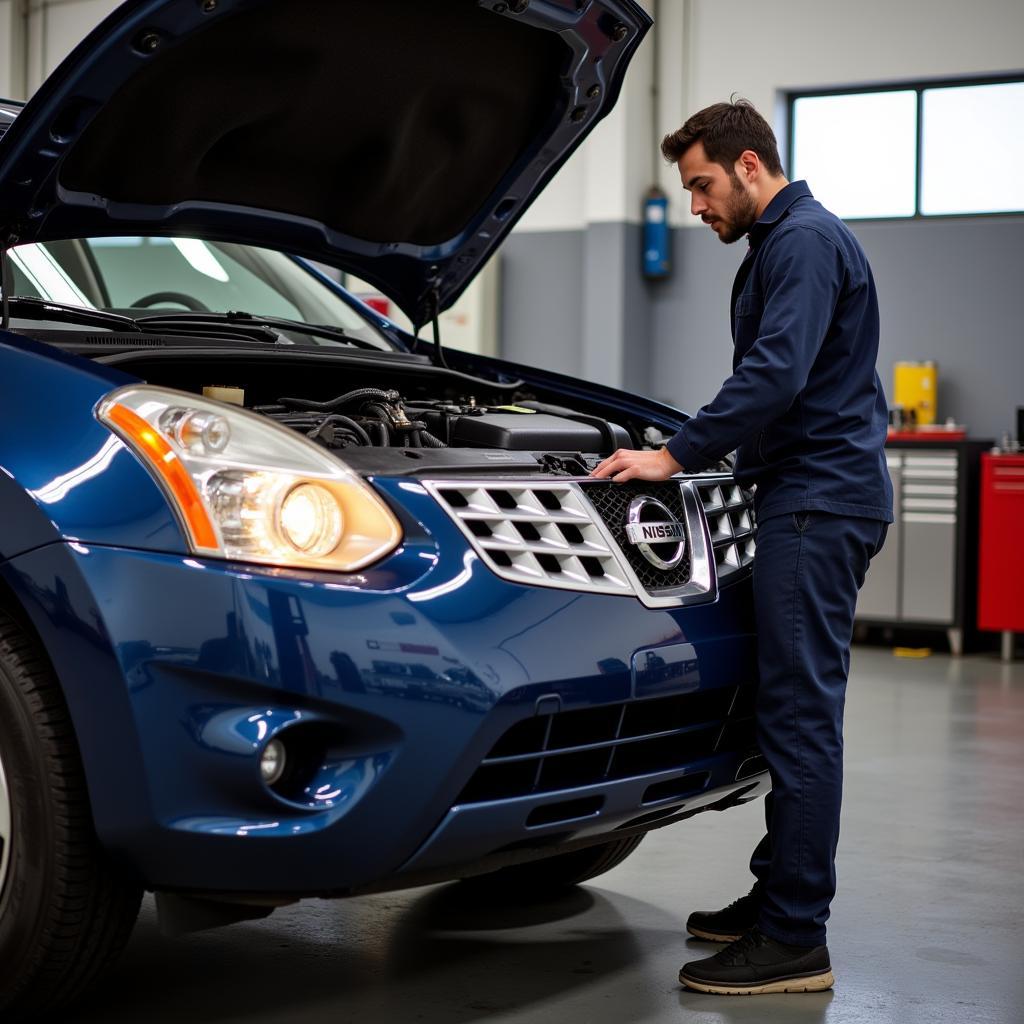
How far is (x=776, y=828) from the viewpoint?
2.24 meters

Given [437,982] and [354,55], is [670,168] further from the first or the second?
[437,982]

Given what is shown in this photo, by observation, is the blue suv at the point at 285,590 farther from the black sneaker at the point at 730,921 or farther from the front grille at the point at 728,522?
the black sneaker at the point at 730,921

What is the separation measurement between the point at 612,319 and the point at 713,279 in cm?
60

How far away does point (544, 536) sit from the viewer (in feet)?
6.38

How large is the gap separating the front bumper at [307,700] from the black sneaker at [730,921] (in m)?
0.73

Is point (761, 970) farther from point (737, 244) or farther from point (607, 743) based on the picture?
point (737, 244)

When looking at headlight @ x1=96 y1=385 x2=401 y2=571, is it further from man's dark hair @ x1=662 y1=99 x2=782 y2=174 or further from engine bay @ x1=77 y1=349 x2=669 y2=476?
man's dark hair @ x1=662 y1=99 x2=782 y2=174

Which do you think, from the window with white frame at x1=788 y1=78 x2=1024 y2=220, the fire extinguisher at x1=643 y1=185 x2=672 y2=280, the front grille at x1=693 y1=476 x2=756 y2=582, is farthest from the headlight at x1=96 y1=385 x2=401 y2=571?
the fire extinguisher at x1=643 y1=185 x2=672 y2=280

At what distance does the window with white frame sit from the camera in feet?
24.9

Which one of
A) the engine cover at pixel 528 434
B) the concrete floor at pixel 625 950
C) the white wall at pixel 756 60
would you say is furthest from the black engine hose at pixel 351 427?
the white wall at pixel 756 60

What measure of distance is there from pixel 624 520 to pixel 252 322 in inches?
38.4

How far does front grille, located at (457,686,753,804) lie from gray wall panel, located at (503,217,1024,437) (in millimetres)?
5758

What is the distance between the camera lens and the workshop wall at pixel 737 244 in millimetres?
7504

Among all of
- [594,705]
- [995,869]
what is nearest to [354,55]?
[594,705]
